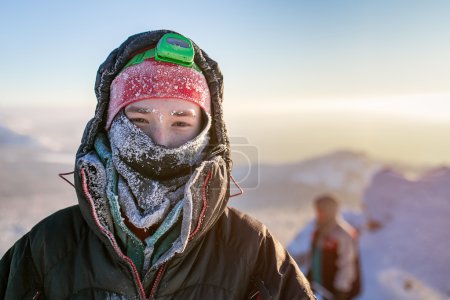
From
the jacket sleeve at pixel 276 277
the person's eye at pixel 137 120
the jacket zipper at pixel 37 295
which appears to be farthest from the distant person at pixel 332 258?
the jacket zipper at pixel 37 295

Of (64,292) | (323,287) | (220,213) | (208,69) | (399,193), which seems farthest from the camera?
(399,193)

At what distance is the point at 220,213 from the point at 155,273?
312mm

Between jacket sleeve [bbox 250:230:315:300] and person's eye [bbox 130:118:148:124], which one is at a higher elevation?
person's eye [bbox 130:118:148:124]

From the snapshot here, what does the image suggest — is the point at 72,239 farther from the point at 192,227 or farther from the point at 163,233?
the point at 192,227

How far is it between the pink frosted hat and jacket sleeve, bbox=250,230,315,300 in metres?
0.62

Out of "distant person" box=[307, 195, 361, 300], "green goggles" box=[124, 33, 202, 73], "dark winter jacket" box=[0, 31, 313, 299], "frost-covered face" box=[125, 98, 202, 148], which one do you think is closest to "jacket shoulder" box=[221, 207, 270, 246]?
"dark winter jacket" box=[0, 31, 313, 299]

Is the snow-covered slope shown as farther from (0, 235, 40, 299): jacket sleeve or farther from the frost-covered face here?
(0, 235, 40, 299): jacket sleeve

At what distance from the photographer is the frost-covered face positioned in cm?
143

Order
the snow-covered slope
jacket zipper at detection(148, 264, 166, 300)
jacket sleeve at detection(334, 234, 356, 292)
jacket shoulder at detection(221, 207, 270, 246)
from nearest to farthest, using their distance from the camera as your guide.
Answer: jacket zipper at detection(148, 264, 166, 300), jacket shoulder at detection(221, 207, 270, 246), jacket sleeve at detection(334, 234, 356, 292), the snow-covered slope

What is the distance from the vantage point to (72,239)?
1369 millimetres

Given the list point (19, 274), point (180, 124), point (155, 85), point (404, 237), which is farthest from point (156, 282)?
point (404, 237)

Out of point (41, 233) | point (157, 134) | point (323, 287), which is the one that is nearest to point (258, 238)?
point (157, 134)

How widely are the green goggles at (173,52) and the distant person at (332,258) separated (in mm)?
2976

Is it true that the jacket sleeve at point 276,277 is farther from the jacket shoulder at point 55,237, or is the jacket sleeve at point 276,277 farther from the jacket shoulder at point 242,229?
the jacket shoulder at point 55,237
